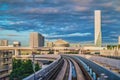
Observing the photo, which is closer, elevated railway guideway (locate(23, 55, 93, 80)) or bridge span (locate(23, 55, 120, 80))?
bridge span (locate(23, 55, 120, 80))

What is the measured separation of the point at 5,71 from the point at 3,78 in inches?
231

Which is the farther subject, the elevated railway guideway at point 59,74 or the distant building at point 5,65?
the distant building at point 5,65

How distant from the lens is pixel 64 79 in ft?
153

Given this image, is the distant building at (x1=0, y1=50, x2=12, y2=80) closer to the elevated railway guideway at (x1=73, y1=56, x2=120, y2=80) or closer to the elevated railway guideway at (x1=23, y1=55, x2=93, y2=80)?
the elevated railway guideway at (x1=23, y1=55, x2=93, y2=80)

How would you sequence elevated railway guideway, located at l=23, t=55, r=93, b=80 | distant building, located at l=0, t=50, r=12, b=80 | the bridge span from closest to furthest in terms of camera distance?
the bridge span
elevated railway guideway, located at l=23, t=55, r=93, b=80
distant building, located at l=0, t=50, r=12, b=80

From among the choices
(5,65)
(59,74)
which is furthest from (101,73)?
(5,65)

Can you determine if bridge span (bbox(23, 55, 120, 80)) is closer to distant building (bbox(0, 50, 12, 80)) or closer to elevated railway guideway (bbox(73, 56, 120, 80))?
elevated railway guideway (bbox(73, 56, 120, 80))

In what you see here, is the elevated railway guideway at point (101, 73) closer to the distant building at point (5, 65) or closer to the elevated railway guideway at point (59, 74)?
the elevated railway guideway at point (59, 74)

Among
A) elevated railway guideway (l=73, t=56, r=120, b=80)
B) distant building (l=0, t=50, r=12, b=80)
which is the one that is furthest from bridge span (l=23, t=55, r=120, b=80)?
distant building (l=0, t=50, r=12, b=80)

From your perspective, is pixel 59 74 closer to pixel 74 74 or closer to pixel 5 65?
pixel 74 74

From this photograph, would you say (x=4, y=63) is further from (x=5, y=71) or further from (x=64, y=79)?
(x=64, y=79)

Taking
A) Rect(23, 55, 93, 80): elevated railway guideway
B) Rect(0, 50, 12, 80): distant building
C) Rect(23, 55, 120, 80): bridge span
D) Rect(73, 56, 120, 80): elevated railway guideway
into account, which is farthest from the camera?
Rect(0, 50, 12, 80): distant building

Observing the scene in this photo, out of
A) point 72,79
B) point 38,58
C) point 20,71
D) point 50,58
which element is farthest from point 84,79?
point 38,58

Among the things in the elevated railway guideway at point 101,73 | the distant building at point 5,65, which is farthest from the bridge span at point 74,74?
the distant building at point 5,65
